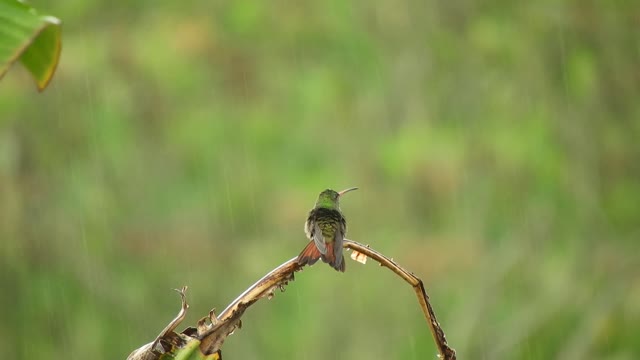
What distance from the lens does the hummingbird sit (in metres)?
0.90

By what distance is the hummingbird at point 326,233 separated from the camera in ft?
2.96

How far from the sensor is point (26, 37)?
61cm

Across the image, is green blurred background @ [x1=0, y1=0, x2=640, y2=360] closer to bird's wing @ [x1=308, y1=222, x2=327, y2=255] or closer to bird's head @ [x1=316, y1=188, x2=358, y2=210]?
bird's head @ [x1=316, y1=188, x2=358, y2=210]

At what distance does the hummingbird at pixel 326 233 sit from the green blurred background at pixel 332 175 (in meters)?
4.02

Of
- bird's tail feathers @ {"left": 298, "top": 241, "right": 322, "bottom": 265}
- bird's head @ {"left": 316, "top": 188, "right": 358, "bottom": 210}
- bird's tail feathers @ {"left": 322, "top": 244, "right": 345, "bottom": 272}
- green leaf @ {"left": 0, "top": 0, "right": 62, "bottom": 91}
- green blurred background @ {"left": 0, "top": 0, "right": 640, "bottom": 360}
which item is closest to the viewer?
green leaf @ {"left": 0, "top": 0, "right": 62, "bottom": 91}

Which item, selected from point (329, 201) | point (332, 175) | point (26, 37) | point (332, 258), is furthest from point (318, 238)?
point (332, 175)

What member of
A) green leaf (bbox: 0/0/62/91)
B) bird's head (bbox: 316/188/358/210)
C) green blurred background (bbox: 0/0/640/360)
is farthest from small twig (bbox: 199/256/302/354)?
green blurred background (bbox: 0/0/640/360)

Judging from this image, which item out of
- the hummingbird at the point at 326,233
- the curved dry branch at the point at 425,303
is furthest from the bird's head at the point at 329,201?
the curved dry branch at the point at 425,303

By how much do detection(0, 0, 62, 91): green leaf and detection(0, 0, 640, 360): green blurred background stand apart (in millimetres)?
4554

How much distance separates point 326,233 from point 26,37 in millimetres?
520

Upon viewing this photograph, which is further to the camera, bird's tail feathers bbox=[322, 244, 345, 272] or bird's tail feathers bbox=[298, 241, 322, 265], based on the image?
bird's tail feathers bbox=[322, 244, 345, 272]

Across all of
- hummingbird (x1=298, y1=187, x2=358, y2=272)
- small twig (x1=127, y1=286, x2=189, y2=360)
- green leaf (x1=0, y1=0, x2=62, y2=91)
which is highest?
green leaf (x1=0, y1=0, x2=62, y2=91)

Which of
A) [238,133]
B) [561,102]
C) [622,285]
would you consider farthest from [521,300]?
[238,133]

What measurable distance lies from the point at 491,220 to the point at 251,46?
1.71 metres
